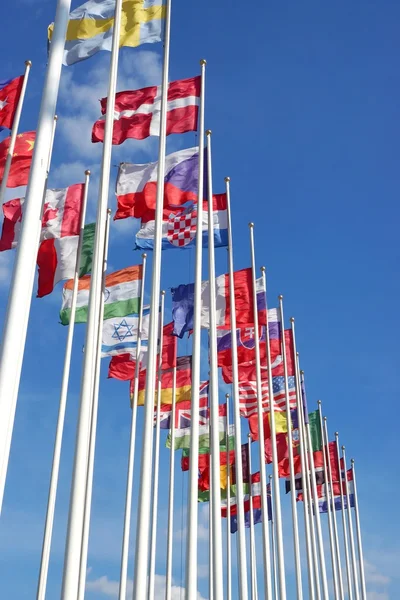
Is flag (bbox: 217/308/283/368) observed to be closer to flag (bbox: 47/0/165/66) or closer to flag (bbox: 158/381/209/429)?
flag (bbox: 158/381/209/429)

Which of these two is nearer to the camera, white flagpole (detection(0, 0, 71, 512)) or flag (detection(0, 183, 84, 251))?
white flagpole (detection(0, 0, 71, 512))

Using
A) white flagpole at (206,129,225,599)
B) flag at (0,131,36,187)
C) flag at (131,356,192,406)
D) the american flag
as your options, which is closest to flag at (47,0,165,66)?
flag at (0,131,36,187)

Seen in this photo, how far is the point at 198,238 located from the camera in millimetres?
17906

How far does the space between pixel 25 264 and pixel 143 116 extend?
779 cm

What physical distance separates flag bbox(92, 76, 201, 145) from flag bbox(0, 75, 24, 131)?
2022 mm

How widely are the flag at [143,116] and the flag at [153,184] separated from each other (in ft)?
3.59

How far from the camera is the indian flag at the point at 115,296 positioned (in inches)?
893

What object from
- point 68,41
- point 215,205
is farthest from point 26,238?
point 215,205

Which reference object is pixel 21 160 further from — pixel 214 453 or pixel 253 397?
pixel 253 397

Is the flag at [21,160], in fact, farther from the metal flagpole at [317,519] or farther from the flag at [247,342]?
the metal flagpole at [317,519]

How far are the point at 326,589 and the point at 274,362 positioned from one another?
9.53 metres

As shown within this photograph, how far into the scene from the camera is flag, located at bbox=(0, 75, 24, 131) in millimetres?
17641

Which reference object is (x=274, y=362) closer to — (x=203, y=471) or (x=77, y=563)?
(x=203, y=471)

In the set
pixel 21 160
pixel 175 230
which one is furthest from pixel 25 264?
pixel 175 230
